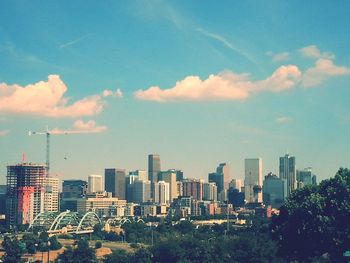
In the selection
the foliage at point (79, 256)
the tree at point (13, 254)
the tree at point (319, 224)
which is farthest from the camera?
the tree at point (13, 254)

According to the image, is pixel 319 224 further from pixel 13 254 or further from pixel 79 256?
pixel 13 254

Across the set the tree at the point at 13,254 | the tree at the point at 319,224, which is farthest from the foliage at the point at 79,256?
the tree at the point at 319,224

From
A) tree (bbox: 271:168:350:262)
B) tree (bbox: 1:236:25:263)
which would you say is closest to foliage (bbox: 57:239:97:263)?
tree (bbox: 1:236:25:263)

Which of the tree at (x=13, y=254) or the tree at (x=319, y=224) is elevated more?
the tree at (x=319, y=224)

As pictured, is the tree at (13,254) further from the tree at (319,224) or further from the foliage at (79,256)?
the tree at (319,224)

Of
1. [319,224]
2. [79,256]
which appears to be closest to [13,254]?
[79,256]

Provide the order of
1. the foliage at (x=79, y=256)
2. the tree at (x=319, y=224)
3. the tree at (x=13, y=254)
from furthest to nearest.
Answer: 1. the tree at (x=13, y=254)
2. the foliage at (x=79, y=256)
3. the tree at (x=319, y=224)

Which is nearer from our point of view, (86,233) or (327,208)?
(327,208)

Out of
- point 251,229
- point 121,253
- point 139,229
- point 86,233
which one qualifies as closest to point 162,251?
point 121,253

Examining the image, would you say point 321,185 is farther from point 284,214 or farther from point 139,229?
point 139,229
